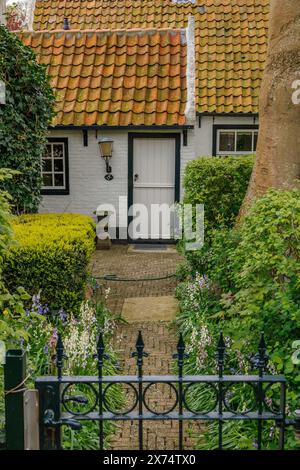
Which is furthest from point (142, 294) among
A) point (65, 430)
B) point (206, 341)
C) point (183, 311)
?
point (65, 430)

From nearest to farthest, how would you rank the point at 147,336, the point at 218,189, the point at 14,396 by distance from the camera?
the point at 14,396 → the point at 147,336 → the point at 218,189

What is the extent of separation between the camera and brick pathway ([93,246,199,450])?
453 centimetres

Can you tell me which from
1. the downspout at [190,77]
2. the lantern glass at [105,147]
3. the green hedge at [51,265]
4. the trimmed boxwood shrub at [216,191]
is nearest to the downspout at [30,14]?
the downspout at [190,77]

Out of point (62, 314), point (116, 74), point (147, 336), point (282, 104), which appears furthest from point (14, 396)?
point (116, 74)

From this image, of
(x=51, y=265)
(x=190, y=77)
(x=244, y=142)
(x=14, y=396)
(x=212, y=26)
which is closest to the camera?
(x=14, y=396)

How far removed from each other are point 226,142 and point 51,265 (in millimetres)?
7789

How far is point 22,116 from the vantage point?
8836 mm

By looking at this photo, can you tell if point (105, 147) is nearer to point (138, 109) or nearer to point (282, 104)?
point (138, 109)

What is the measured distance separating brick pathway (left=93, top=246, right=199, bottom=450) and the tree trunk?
2.35 m

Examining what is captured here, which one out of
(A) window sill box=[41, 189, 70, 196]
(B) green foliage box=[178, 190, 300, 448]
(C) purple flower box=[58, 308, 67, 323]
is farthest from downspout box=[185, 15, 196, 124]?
(B) green foliage box=[178, 190, 300, 448]

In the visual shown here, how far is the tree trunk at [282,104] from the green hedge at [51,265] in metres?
2.51

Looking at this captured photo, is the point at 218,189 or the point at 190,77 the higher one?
the point at 190,77
